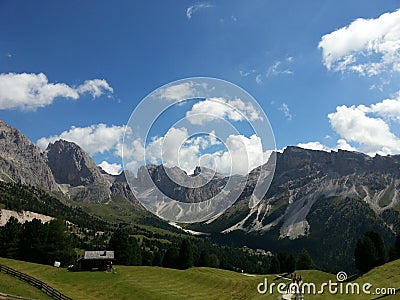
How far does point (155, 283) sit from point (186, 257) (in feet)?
138

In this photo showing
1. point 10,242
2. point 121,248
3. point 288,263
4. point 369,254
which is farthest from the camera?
point 288,263

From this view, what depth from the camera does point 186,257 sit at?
4198 inches

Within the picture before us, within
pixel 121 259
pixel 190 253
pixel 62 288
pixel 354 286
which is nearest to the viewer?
pixel 354 286

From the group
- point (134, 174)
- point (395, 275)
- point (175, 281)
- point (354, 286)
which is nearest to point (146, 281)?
point (175, 281)

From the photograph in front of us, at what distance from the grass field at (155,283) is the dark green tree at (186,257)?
27859mm

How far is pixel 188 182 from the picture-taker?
2781cm

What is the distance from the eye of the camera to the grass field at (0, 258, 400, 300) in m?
51.9

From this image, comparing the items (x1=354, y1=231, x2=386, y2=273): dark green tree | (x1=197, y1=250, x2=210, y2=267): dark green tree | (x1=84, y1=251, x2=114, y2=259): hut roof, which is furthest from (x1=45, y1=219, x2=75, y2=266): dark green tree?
(x1=354, y1=231, x2=386, y2=273): dark green tree

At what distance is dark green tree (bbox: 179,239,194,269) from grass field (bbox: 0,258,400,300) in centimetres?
2786

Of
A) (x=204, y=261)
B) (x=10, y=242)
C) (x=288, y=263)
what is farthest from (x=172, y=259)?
(x=10, y=242)

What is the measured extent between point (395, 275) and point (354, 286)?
5.59 m

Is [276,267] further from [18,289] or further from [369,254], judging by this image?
[18,289]

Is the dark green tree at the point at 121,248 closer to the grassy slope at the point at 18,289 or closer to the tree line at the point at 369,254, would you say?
the grassy slope at the point at 18,289

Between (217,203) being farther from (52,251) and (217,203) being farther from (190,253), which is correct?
(190,253)
